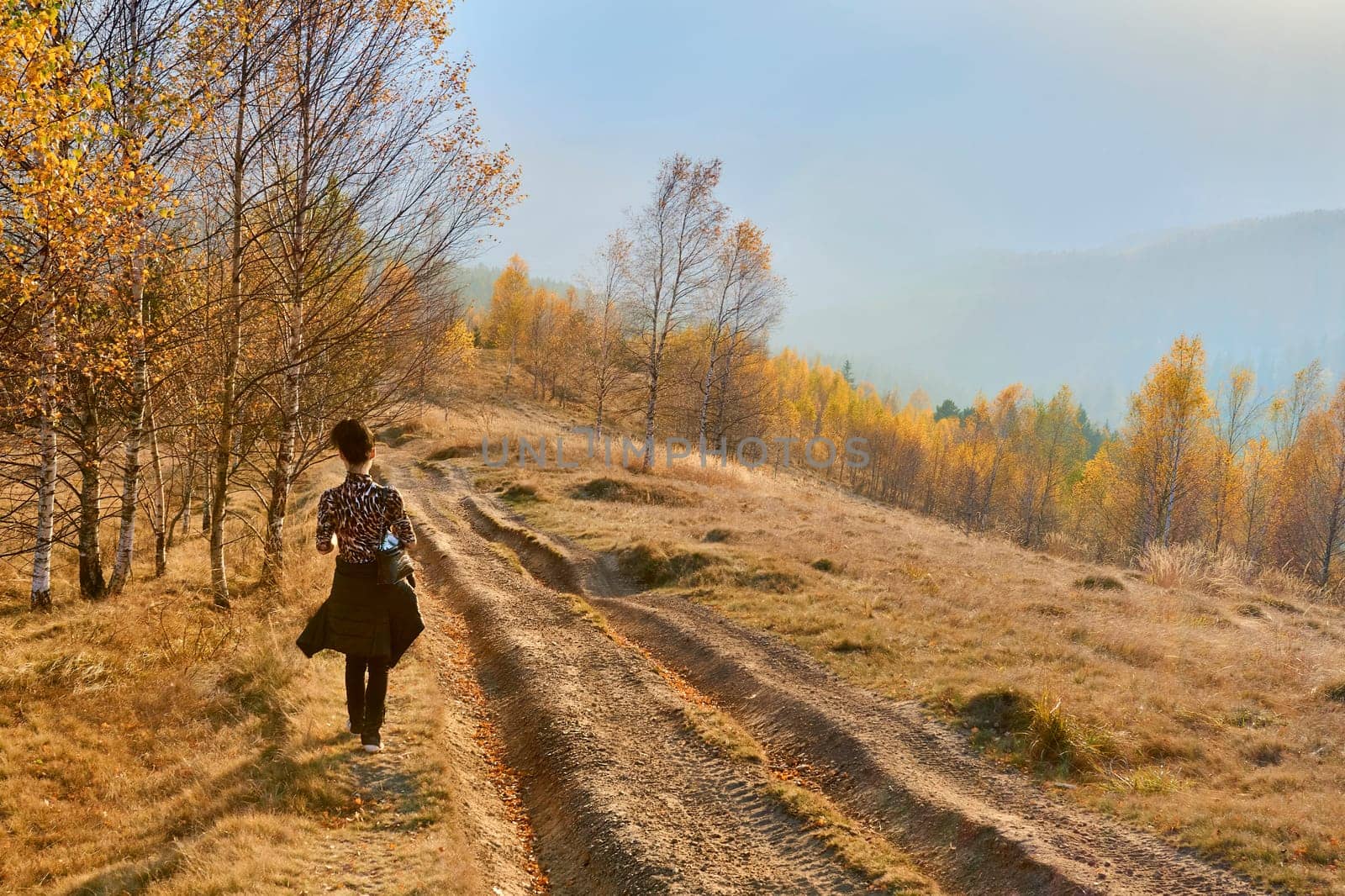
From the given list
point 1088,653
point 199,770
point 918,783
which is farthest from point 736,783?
point 1088,653

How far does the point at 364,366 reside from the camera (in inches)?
618

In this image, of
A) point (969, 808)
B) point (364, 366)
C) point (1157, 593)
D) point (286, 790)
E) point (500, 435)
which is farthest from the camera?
point (500, 435)

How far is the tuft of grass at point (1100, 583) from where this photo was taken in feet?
48.2

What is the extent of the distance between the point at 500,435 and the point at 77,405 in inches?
1027

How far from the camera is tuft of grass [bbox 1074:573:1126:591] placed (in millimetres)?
14703

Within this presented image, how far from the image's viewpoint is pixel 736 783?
239 inches

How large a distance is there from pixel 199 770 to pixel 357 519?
226 centimetres

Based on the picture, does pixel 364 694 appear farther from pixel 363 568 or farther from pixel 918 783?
pixel 918 783

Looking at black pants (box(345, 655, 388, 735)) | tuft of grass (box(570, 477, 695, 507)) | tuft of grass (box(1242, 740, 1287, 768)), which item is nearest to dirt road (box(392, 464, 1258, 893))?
black pants (box(345, 655, 388, 735))

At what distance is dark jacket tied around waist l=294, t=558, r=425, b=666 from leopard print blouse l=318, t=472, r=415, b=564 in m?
0.13

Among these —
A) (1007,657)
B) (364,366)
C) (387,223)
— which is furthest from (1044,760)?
(364,366)

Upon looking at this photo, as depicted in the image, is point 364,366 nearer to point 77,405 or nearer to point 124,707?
point 77,405

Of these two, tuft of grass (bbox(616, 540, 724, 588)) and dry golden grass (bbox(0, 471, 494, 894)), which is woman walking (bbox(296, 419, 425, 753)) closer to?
dry golden grass (bbox(0, 471, 494, 894))

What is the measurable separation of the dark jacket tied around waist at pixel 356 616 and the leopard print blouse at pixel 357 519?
13 centimetres
